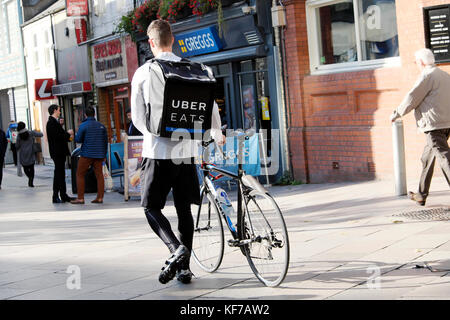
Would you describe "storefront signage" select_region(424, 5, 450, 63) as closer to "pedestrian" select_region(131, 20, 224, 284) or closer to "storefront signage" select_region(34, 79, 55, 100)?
"pedestrian" select_region(131, 20, 224, 284)

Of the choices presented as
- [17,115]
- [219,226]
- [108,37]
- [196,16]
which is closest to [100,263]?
[219,226]

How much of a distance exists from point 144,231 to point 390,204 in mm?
3144

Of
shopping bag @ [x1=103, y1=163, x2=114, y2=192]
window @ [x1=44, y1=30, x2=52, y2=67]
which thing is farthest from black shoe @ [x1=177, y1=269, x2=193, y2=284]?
window @ [x1=44, y1=30, x2=52, y2=67]

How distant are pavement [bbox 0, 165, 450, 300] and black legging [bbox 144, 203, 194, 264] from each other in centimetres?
38

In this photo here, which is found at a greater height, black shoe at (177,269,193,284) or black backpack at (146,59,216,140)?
black backpack at (146,59,216,140)

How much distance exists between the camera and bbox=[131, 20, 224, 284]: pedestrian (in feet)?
19.3

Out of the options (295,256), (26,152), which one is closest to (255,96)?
(26,152)

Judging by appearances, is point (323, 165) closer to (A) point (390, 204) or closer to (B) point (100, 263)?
(A) point (390, 204)

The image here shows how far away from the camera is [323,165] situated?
13.7m


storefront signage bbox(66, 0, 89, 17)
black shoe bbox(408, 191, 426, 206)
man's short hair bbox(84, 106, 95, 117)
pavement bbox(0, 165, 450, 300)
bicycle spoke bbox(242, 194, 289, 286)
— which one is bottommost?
pavement bbox(0, 165, 450, 300)

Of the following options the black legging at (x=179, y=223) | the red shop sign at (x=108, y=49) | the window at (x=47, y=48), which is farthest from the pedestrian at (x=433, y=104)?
the window at (x=47, y=48)

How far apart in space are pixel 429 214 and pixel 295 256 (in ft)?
7.25

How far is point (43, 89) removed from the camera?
28.3m

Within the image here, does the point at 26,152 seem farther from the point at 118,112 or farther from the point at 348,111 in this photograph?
the point at 348,111
